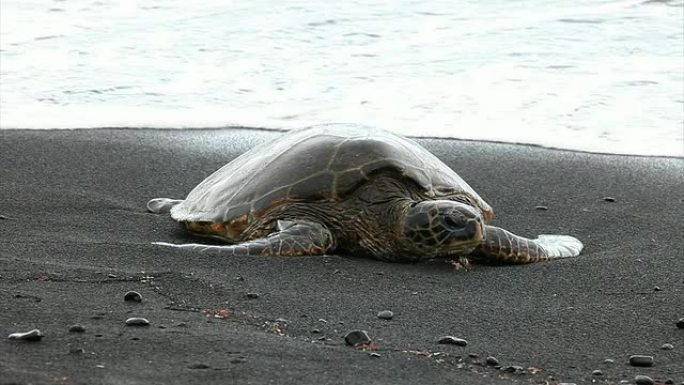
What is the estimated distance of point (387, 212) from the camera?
4750mm

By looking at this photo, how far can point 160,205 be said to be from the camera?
542cm

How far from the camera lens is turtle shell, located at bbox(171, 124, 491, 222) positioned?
4.82 metres

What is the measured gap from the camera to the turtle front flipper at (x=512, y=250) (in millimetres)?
4719

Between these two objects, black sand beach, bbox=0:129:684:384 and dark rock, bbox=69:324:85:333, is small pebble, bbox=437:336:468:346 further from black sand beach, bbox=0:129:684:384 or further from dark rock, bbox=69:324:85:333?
dark rock, bbox=69:324:85:333

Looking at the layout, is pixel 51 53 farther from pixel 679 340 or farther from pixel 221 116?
pixel 679 340

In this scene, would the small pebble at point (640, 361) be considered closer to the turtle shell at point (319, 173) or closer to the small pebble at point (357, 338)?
the small pebble at point (357, 338)

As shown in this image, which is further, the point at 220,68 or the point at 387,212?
the point at 220,68

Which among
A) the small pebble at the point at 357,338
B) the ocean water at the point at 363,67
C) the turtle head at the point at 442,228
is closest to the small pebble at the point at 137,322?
the small pebble at the point at 357,338

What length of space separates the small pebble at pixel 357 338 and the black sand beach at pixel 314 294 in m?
0.05

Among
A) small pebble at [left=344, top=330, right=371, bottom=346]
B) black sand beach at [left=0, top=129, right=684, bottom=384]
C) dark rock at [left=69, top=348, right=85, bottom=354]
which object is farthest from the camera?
small pebble at [left=344, top=330, right=371, bottom=346]

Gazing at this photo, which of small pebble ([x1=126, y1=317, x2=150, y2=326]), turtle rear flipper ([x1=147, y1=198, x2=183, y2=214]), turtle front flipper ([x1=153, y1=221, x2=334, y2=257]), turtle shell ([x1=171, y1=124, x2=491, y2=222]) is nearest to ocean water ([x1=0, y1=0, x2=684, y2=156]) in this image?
turtle rear flipper ([x1=147, y1=198, x2=183, y2=214])

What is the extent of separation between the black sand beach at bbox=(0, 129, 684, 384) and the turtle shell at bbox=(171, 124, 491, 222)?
0.94 feet

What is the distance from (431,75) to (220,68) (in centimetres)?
181

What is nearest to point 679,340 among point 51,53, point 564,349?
point 564,349
